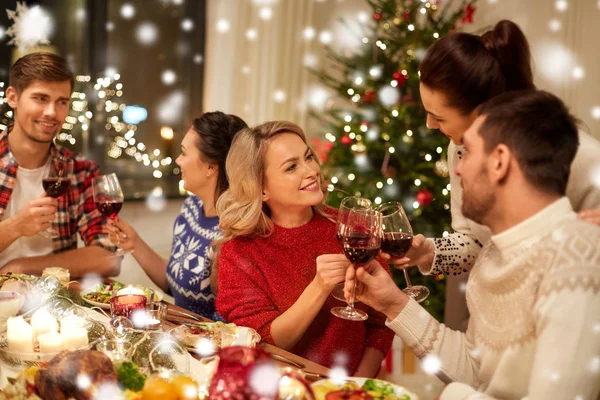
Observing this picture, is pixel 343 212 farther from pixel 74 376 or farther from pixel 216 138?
pixel 216 138

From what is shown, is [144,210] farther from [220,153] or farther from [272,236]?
[272,236]

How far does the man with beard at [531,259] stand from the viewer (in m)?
1.21

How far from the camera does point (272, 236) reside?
2.12 meters

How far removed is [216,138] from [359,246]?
1.07 m

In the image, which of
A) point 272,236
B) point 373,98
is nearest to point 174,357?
point 272,236

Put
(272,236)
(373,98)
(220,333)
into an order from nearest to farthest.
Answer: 1. (220,333)
2. (272,236)
3. (373,98)

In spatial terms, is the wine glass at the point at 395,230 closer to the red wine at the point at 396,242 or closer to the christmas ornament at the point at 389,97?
the red wine at the point at 396,242

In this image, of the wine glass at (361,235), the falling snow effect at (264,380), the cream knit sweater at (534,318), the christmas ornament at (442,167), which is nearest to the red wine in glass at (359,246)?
the wine glass at (361,235)

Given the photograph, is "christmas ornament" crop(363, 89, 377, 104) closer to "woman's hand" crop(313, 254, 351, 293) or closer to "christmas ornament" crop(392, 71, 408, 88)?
"christmas ornament" crop(392, 71, 408, 88)

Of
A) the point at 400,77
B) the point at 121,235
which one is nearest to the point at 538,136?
the point at 121,235

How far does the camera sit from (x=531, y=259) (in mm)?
1318

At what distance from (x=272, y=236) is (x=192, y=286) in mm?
485

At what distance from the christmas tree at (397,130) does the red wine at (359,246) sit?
2.06m

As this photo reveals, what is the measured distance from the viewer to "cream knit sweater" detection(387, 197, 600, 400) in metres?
1.20
